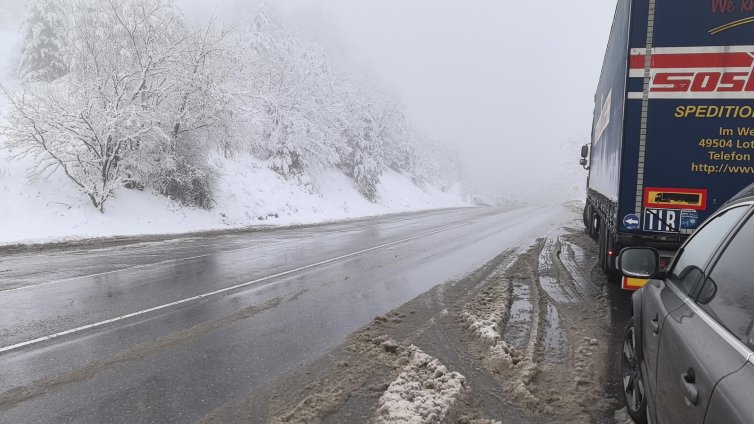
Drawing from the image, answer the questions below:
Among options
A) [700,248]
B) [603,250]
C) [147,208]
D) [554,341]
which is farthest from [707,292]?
[147,208]

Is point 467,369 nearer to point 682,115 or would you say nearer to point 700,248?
point 700,248

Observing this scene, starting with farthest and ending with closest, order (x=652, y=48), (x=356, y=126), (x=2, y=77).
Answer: (x=356, y=126)
(x=2, y=77)
(x=652, y=48)

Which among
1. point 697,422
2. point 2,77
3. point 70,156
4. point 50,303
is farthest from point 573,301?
point 2,77

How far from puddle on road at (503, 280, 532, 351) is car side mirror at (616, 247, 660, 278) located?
1.91 m

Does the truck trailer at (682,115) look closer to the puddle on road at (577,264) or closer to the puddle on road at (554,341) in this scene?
the puddle on road at (554,341)

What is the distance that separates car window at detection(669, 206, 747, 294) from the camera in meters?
2.36

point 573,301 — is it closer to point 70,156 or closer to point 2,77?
point 70,156

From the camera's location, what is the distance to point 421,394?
3.84m

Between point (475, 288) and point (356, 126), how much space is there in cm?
3803

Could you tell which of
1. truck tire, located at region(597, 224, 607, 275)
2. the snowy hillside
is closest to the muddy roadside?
truck tire, located at region(597, 224, 607, 275)

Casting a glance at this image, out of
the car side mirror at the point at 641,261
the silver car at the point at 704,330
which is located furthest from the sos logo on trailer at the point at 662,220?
the silver car at the point at 704,330

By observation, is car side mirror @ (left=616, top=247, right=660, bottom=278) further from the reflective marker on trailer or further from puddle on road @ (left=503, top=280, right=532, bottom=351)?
the reflective marker on trailer

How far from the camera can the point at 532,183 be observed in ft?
500

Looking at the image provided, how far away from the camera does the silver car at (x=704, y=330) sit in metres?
1.62
